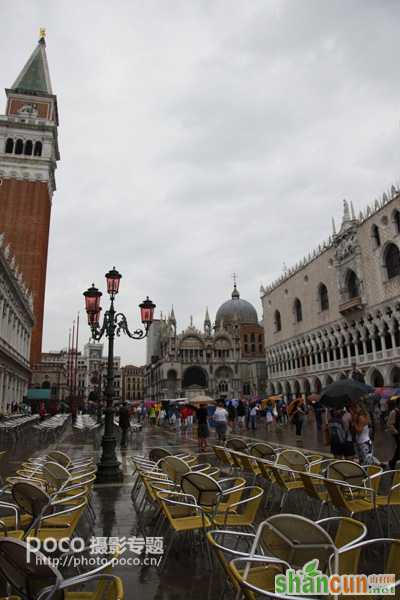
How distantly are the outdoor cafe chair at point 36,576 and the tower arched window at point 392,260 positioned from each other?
3434cm

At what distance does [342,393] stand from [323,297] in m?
A: 34.5

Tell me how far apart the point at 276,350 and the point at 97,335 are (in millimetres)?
46263

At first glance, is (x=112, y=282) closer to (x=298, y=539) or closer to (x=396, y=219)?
(x=298, y=539)

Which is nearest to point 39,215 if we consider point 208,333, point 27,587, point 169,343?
point 169,343

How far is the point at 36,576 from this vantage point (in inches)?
97.7

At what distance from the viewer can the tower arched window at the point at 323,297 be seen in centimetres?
4392

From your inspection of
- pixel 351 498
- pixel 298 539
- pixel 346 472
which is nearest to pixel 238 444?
pixel 346 472

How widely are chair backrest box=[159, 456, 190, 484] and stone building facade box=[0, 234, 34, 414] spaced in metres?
21.9

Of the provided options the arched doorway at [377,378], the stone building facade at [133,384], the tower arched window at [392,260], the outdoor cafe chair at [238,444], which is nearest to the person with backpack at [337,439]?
the outdoor cafe chair at [238,444]

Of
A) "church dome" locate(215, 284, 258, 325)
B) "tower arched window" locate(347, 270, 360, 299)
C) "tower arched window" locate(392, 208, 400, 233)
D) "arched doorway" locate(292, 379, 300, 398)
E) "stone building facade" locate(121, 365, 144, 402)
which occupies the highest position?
"church dome" locate(215, 284, 258, 325)

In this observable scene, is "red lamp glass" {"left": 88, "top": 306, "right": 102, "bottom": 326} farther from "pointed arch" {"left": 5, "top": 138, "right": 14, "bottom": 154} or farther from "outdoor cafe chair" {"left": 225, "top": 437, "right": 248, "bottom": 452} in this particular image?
"pointed arch" {"left": 5, "top": 138, "right": 14, "bottom": 154}

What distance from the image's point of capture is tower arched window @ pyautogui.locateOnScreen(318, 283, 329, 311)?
144ft

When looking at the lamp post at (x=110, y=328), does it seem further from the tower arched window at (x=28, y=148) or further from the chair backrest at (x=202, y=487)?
the tower arched window at (x=28, y=148)

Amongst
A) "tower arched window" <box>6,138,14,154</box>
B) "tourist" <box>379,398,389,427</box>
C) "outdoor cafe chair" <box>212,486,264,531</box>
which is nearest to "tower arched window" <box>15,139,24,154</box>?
"tower arched window" <box>6,138,14,154</box>
